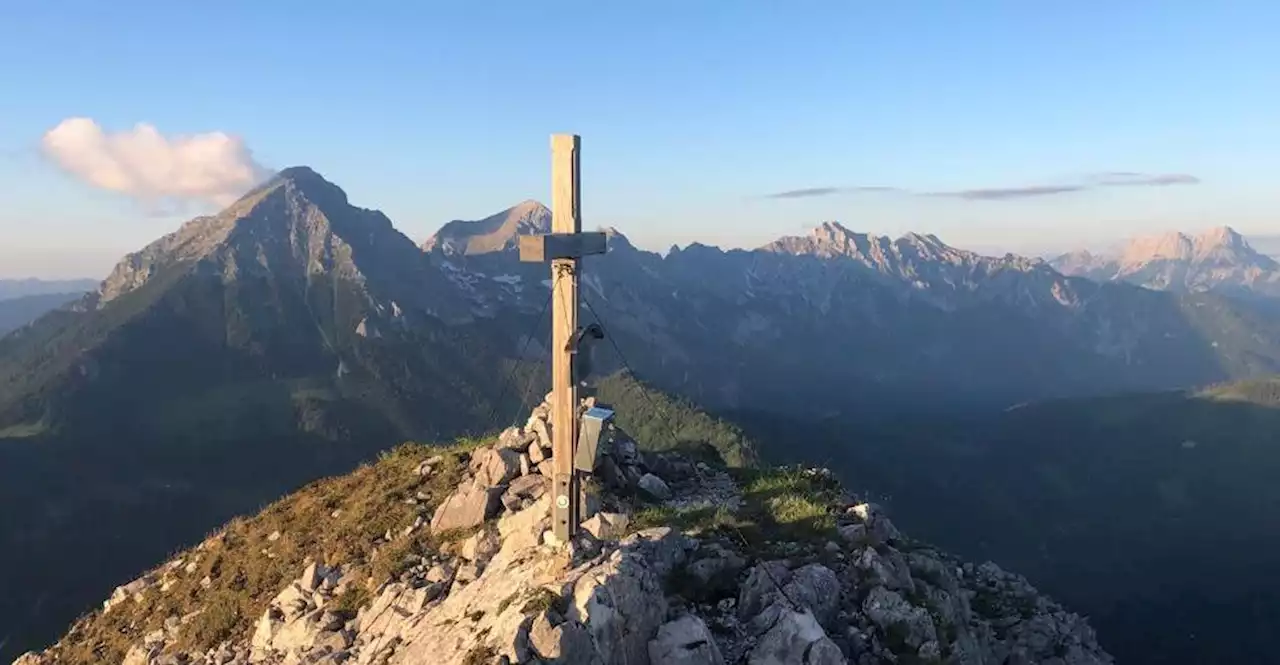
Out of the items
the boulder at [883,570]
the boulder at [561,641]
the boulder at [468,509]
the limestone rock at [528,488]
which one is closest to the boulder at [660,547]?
the boulder at [561,641]

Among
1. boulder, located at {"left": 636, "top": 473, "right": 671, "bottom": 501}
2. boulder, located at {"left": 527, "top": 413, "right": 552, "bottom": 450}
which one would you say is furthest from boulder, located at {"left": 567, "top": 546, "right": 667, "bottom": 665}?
boulder, located at {"left": 527, "top": 413, "right": 552, "bottom": 450}

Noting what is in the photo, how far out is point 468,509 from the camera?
2225 centimetres

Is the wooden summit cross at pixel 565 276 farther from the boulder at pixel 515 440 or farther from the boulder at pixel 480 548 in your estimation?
the boulder at pixel 515 440

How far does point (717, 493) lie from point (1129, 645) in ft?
573

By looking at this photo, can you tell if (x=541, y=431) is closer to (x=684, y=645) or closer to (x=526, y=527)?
(x=526, y=527)

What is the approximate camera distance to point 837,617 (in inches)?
718

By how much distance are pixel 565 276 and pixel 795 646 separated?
26.7 ft

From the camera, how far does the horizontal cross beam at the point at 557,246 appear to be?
1463cm

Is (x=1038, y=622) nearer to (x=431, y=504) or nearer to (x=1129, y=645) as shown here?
(x=431, y=504)

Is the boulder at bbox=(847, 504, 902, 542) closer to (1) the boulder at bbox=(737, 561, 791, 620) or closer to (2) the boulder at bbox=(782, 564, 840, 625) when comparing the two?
(2) the boulder at bbox=(782, 564, 840, 625)

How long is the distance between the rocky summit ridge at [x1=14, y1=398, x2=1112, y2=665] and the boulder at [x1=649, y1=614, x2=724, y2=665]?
0.08 feet

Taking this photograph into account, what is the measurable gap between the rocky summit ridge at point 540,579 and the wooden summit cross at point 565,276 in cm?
204

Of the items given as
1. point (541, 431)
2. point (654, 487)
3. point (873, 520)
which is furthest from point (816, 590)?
point (541, 431)

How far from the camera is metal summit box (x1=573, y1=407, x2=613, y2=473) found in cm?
1583
